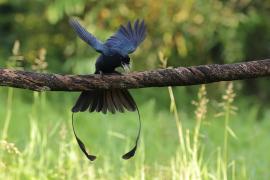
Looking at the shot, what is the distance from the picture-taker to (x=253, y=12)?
8703 millimetres

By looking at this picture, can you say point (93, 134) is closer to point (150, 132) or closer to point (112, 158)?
point (150, 132)

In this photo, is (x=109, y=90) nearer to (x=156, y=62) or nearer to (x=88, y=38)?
(x=88, y=38)

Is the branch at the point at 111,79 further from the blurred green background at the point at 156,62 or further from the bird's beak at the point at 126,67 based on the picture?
the blurred green background at the point at 156,62

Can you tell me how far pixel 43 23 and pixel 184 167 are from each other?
609cm

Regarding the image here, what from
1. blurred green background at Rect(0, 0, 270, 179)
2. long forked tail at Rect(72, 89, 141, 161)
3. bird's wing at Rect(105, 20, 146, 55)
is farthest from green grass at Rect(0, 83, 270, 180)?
bird's wing at Rect(105, 20, 146, 55)

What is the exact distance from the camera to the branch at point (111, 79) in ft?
8.50

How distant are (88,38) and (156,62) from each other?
243 inches

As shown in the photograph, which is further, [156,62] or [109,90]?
[156,62]

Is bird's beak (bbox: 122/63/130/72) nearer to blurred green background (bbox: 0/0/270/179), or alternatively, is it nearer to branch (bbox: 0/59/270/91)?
branch (bbox: 0/59/270/91)

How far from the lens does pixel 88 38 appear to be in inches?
110

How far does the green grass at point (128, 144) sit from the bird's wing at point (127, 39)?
0.73 meters

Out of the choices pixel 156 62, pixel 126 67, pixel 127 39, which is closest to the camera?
pixel 126 67

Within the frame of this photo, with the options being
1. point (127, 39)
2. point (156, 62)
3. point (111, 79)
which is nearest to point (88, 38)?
point (127, 39)

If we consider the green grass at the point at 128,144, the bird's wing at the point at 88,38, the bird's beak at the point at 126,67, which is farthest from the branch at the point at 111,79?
the green grass at the point at 128,144
